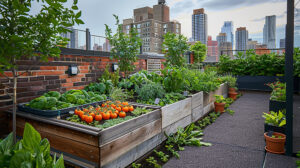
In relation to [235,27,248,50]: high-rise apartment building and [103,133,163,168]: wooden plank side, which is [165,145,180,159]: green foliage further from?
[235,27,248,50]: high-rise apartment building

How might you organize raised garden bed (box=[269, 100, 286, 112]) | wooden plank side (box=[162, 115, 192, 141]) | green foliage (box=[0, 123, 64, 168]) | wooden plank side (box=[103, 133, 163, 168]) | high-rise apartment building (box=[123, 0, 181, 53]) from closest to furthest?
green foliage (box=[0, 123, 64, 168]) → wooden plank side (box=[103, 133, 163, 168]) → wooden plank side (box=[162, 115, 192, 141]) → raised garden bed (box=[269, 100, 286, 112]) → high-rise apartment building (box=[123, 0, 181, 53])

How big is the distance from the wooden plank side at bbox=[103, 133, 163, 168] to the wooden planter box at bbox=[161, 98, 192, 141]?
0.70ft

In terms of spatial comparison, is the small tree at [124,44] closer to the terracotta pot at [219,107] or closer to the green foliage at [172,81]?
the green foliage at [172,81]

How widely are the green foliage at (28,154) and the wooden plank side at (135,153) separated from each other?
944 millimetres

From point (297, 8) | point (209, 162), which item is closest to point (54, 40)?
point (209, 162)

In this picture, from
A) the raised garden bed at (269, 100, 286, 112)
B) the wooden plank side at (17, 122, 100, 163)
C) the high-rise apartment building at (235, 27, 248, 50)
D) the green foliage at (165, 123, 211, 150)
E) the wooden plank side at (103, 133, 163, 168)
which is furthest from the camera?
the high-rise apartment building at (235, 27, 248, 50)

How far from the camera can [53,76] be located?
333 centimetres

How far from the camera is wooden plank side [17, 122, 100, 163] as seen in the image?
193 centimetres

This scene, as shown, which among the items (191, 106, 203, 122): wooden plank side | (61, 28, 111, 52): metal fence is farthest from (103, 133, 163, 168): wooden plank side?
(61, 28, 111, 52): metal fence

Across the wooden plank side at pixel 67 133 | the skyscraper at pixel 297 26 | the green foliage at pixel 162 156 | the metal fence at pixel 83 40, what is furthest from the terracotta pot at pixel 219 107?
the wooden plank side at pixel 67 133

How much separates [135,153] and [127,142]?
0.87ft

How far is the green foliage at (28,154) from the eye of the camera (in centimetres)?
98

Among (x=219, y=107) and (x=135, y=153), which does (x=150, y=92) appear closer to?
(x=135, y=153)

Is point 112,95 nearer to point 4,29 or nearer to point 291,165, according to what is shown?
point 4,29
